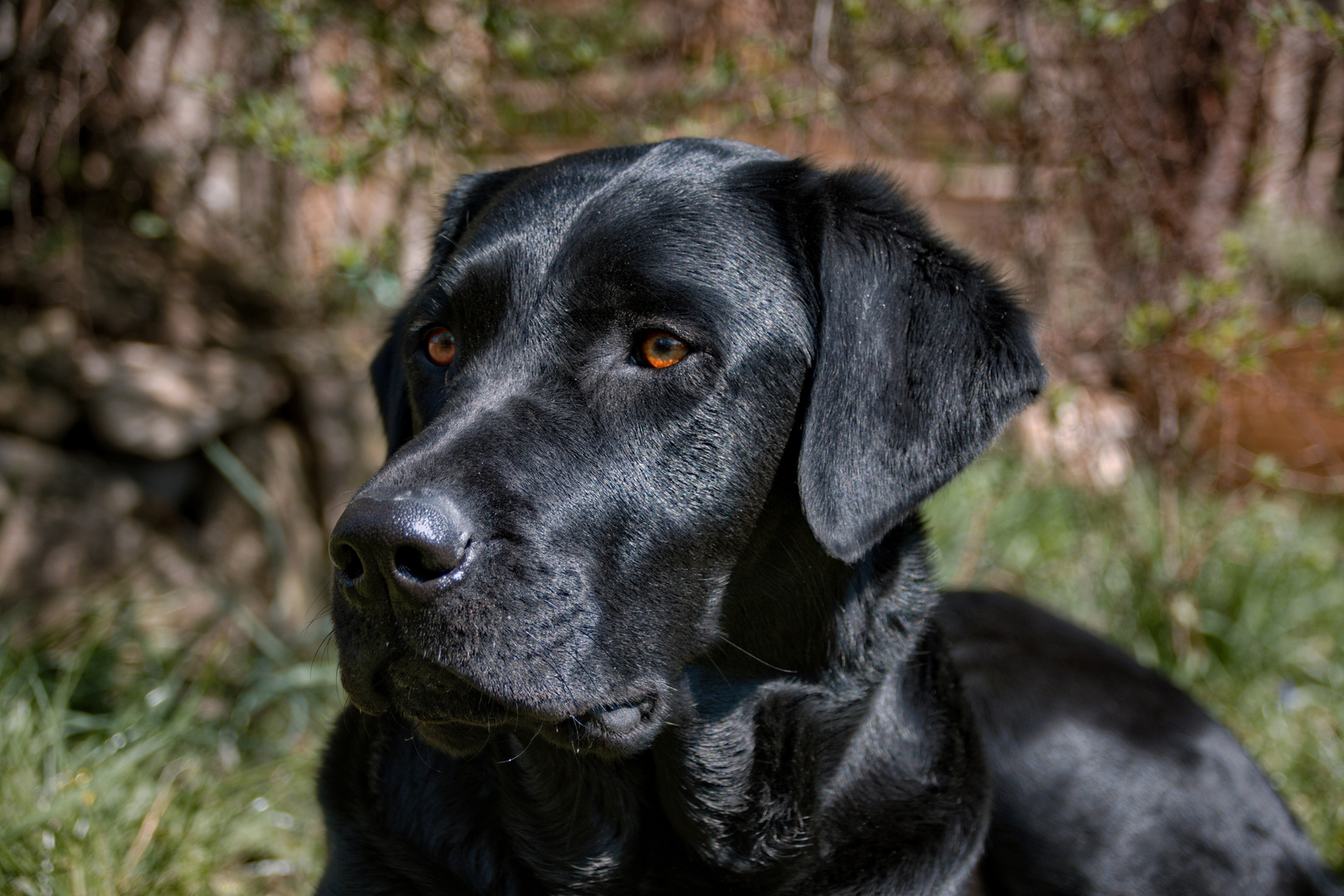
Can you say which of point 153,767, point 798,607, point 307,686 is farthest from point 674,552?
point 307,686

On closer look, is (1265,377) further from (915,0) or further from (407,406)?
(407,406)

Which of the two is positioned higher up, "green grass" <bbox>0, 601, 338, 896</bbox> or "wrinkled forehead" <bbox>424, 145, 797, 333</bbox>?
"wrinkled forehead" <bbox>424, 145, 797, 333</bbox>

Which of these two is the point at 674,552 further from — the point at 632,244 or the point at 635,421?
the point at 632,244

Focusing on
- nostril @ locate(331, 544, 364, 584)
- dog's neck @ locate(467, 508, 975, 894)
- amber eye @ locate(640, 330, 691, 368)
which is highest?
amber eye @ locate(640, 330, 691, 368)

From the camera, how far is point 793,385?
192 cm

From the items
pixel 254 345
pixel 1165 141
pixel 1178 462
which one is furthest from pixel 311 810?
pixel 1165 141

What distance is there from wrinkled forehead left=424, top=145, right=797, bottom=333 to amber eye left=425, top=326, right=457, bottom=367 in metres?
0.09

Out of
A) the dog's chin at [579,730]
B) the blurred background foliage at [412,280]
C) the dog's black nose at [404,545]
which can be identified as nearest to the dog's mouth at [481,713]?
the dog's chin at [579,730]

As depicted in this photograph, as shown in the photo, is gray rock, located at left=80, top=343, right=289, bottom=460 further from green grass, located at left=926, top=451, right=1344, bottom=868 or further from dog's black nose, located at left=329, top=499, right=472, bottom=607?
dog's black nose, located at left=329, top=499, right=472, bottom=607

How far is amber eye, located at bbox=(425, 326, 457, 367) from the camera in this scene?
2053 mm

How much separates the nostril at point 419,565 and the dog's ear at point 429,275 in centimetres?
84

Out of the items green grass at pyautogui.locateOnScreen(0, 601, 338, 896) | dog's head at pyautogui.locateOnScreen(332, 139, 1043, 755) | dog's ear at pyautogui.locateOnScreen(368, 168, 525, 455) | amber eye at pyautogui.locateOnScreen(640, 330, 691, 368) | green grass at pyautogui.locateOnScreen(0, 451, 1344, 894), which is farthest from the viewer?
green grass at pyautogui.locateOnScreen(0, 451, 1344, 894)

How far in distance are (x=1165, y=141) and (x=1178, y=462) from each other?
1.32 m

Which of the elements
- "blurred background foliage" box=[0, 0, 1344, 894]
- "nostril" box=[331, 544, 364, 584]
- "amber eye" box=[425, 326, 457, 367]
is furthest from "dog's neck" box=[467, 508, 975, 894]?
"blurred background foliage" box=[0, 0, 1344, 894]
